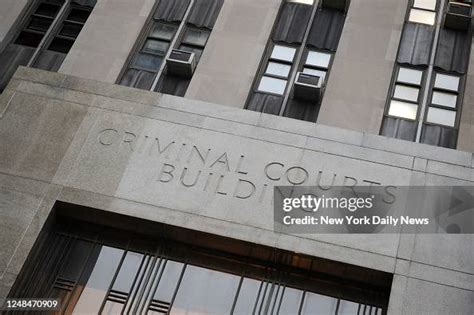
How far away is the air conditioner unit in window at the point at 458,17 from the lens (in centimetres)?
1661

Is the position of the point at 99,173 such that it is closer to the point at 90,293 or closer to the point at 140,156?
the point at 140,156

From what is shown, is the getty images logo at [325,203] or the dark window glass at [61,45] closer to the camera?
the getty images logo at [325,203]

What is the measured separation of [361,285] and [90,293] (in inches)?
235

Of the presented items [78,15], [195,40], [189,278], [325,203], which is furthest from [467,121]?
[78,15]

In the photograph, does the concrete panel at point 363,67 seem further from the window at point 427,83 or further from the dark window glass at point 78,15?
the dark window glass at point 78,15

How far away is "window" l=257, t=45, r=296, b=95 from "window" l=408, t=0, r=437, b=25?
3.61m

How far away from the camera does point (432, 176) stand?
44.9 ft

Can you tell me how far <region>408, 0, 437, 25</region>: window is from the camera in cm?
1702

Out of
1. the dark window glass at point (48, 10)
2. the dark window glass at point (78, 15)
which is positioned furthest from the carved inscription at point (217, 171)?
the dark window glass at point (48, 10)

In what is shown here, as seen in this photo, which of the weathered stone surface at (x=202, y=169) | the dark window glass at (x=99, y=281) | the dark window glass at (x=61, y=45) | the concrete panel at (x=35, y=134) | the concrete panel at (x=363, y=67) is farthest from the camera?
the dark window glass at (x=61, y=45)

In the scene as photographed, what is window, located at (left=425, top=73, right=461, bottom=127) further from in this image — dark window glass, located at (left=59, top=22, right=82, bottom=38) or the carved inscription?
dark window glass, located at (left=59, top=22, right=82, bottom=38)

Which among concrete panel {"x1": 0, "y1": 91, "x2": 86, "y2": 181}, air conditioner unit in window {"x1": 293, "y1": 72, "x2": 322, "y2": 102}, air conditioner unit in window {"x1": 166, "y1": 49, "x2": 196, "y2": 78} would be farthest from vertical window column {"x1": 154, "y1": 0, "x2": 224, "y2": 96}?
air conditioner unit in window {"x1": 293, "y1": 72, "x2": 322, "y2": 102}

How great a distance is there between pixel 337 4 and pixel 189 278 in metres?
8.99

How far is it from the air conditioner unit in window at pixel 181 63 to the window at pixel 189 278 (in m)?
4.62
